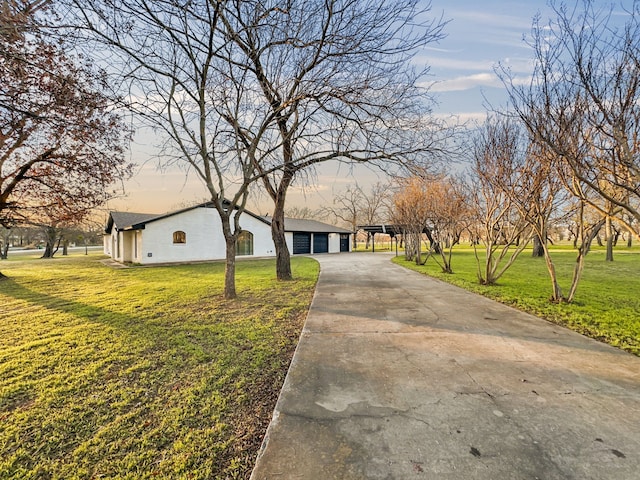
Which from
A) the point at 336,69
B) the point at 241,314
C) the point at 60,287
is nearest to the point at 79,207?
the point at 60,287

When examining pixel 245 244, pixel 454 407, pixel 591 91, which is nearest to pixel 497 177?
pixel 591 91

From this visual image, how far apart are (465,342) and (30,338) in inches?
264

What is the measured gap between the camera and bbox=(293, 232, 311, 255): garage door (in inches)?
→ 1040

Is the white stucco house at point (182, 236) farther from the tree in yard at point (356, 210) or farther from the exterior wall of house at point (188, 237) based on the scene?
the tree in yard at point (356, 210)

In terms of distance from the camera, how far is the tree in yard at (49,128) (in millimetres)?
4184

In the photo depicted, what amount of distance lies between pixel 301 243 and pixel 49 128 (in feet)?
71.2

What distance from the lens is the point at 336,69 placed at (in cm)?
613

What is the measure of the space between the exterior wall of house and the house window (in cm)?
9

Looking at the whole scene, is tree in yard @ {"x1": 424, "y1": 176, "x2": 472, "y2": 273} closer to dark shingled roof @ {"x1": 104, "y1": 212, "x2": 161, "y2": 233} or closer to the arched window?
the arched window

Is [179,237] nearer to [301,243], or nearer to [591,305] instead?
[301,243]

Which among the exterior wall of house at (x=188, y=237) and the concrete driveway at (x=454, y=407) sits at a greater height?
the exterior wall of house at (x=188, y=237)

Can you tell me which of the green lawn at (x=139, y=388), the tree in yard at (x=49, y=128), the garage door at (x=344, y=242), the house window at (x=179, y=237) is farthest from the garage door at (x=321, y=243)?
the green lawn at (x=139, y=388)

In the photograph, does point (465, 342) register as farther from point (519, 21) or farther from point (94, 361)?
point (519, 21)

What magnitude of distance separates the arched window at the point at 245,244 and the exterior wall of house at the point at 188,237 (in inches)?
11.0
